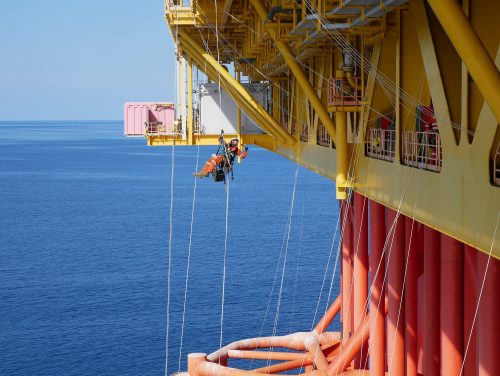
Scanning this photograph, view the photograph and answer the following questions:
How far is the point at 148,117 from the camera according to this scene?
88.1ft

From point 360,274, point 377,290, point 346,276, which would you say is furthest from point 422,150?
point 346,276

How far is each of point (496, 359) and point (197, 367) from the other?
1399cm

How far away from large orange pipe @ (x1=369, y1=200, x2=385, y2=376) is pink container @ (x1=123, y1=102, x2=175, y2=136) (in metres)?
9.09

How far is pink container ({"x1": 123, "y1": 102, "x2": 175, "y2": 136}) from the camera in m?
26.6

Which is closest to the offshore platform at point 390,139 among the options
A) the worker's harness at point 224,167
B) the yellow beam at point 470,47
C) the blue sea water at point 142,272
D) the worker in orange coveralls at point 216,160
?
the yellow beam at point 470,47

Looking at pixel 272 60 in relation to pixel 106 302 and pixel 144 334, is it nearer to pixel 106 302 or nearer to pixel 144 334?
pixel 144 334

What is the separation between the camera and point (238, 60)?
29250 mm

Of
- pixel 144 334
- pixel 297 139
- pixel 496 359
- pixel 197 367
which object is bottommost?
pixel 144 334

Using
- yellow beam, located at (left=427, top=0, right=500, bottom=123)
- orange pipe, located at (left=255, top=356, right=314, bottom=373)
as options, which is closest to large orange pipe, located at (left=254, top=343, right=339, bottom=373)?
orange pipe, located at (left=255, top=356, right=314, bottom=373)

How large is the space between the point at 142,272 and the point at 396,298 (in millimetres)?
38997

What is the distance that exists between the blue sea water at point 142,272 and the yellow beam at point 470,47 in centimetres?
3006

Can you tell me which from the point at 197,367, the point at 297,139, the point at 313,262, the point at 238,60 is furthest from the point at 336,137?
the point at 313,262

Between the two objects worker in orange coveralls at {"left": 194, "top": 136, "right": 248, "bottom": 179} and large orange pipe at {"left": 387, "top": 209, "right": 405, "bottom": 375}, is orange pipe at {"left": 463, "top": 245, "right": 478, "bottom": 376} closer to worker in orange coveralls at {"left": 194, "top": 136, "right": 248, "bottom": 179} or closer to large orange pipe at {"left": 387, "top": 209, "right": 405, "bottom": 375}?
large orange pipe at {"left": 387, "top": 209, "right": 405, "bottom": 375}

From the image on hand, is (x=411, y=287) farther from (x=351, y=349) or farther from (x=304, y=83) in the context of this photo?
(x=351, y=349)
